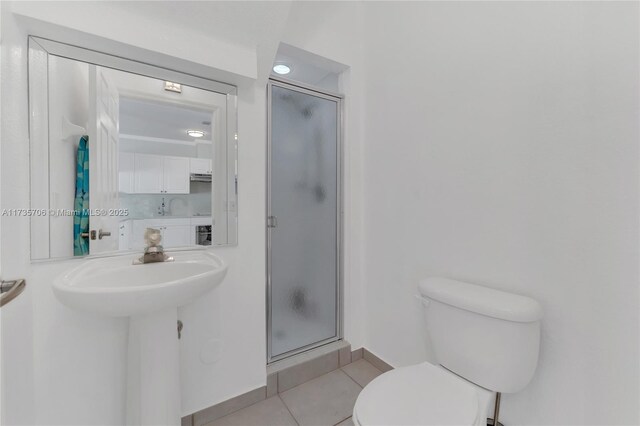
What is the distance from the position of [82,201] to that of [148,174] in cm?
28

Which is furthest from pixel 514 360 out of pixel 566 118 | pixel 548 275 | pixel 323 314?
pixel 323 314

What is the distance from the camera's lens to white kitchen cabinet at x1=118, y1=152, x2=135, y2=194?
4.17 feet

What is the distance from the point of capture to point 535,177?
115 centimetres

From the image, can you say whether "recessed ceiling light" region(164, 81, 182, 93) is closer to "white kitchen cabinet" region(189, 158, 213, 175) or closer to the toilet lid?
"white kitchen cabinet" region(189, 158, 213, 175)

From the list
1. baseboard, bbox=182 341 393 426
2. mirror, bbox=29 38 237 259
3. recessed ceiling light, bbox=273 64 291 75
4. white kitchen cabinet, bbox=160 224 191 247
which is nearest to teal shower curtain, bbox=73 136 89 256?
mirror, bbox=29 38 237 259

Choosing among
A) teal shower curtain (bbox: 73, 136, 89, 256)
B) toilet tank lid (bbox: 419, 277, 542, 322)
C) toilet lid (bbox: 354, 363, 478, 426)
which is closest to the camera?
toilet lid (bbox: 354, 363, 478, 426)

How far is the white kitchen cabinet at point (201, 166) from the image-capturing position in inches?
56.6

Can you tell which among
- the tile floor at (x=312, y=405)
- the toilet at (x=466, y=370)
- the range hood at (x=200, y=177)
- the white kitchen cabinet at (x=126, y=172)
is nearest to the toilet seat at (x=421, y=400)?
the toilet at (x=466, y=370)

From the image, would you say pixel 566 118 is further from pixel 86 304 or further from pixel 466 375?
pixel 86 304

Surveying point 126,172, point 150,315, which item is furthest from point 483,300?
point 126,172

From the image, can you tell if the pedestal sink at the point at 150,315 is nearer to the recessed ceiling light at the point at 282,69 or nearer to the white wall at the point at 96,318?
the white wall at the point at 96,318

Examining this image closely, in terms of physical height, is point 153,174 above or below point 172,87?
below

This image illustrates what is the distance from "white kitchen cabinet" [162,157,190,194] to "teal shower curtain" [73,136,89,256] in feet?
0.97

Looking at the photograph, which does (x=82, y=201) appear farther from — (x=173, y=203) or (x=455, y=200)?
(x=455, y=200)
